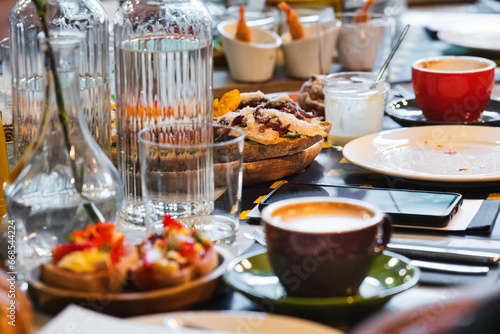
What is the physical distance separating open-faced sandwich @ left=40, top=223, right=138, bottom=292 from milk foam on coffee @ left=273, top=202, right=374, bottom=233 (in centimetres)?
14

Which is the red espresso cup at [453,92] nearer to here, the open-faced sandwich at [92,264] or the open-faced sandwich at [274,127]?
the open-faced sandwich at [274,127]

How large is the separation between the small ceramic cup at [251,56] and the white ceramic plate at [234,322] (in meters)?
1.53

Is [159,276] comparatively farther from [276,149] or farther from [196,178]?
[276,149]

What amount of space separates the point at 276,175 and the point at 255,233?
26cm

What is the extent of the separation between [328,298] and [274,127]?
0.48 m

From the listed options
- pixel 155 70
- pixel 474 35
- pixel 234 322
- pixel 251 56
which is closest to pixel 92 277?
pixel 234 322

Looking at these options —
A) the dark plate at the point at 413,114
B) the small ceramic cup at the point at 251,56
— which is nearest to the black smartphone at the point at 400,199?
the dark plate at the point at 413,114

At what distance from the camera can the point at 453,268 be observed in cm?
73

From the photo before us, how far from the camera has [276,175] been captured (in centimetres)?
108

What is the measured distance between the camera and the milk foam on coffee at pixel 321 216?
0.67 metres

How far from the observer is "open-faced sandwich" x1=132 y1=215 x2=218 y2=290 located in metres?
0.63

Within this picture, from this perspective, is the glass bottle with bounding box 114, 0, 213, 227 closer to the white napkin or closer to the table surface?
the table surface

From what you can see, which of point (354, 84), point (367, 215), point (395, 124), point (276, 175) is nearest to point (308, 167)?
point (276, 175)

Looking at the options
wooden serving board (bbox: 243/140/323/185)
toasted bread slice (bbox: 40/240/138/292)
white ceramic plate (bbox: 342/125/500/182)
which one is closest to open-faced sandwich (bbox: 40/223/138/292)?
toasted bread slice (bbox: 40/240/138/292)
